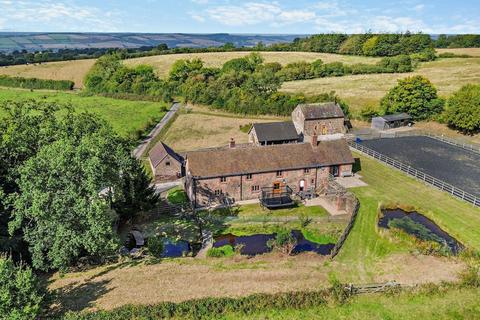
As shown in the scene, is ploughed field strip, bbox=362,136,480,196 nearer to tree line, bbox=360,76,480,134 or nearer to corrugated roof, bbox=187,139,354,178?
tree line, bbox=360,76,480,134

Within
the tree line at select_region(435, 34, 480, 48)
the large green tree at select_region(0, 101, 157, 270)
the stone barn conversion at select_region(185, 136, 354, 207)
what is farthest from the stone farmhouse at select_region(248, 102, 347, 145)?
the tree line at select_region(435, 34, 480, 48)

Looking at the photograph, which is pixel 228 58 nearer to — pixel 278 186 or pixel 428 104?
pixel 428 104

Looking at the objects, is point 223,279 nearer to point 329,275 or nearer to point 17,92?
point 329,275

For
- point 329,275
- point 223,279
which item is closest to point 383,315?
point 329,275

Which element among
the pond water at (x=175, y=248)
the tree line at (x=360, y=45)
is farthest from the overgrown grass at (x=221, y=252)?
the tree line at (x=360, y=45)

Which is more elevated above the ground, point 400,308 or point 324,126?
point 324,126

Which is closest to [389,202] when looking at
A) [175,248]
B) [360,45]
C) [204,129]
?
[175,248]
